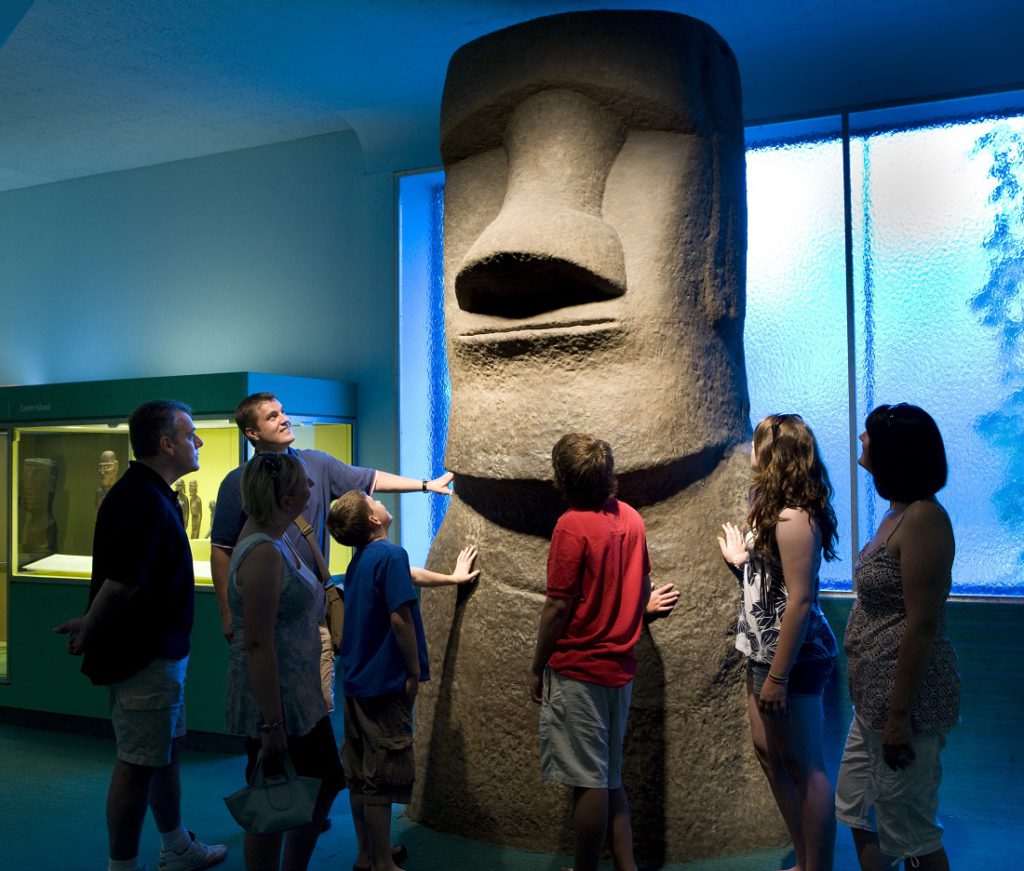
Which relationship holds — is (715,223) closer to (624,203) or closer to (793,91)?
(624,203)

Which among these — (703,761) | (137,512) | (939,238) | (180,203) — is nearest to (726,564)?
(703,761)

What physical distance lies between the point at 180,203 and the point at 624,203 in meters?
4.17

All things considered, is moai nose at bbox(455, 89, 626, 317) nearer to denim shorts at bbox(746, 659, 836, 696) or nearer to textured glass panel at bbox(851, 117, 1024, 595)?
denim shorts at bbox(746, 659, 836, 696)

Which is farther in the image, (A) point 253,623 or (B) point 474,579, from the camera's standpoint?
(B) point 474,579

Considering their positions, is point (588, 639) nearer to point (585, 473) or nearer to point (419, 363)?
point (585, 473)

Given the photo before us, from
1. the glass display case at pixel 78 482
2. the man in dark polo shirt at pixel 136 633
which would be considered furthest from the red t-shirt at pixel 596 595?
the glass display case at pixel 78 482

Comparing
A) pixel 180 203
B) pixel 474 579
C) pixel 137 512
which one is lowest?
pixel 474 579

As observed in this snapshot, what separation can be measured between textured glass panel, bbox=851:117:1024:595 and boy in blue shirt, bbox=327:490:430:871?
2.83 metres

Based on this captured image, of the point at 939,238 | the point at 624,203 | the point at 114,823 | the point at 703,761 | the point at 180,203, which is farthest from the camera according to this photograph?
the point at 180,203

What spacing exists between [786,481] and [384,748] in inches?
57.8

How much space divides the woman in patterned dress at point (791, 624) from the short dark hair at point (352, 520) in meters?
1.17

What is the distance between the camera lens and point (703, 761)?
11.5 ft

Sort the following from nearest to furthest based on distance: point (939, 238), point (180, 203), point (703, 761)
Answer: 1. point (703, 761)
2. point (939, 238)
3. point (180, 203)

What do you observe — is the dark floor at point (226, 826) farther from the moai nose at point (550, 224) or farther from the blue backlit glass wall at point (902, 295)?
the moai nose at point (550, 224)
